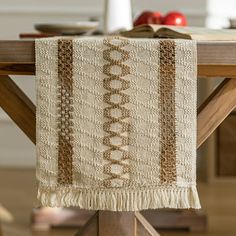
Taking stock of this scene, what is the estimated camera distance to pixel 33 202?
2682mm

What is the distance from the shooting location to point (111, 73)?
1.32 metres

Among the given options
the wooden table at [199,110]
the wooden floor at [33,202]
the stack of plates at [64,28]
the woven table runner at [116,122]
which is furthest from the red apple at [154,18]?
the woven table runner at [116,122]

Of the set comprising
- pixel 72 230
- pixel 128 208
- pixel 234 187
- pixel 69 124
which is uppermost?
pixel 234 187

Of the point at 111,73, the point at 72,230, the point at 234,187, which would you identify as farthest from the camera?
the point at 234,187

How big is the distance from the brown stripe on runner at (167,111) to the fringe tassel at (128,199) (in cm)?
3

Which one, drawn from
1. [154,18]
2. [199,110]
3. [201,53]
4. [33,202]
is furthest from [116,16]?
[201,53]

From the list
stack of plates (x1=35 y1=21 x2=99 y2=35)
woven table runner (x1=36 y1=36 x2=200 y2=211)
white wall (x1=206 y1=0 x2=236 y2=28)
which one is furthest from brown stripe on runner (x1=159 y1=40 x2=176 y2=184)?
white wall (x1=206 y1=0 x2=236 y2=28)

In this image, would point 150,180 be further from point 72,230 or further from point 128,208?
point 72,230

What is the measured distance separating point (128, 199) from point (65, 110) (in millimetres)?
184

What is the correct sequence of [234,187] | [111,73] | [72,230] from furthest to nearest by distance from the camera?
[234,187] < [72,230] < [111,73]

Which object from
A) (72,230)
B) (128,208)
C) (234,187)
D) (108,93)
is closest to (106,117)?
(108,93)

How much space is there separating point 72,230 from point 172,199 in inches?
56.6

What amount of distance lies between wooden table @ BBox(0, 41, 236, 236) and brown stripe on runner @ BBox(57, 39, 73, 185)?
52mm

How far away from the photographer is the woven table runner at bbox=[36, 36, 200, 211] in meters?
1.31
